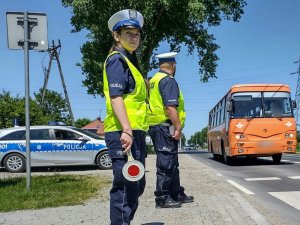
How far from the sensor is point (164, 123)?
6039mm

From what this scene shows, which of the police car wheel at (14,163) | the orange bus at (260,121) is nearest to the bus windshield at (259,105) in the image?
the orange bus at (260,121)

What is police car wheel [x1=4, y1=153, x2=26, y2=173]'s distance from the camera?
14109 mm

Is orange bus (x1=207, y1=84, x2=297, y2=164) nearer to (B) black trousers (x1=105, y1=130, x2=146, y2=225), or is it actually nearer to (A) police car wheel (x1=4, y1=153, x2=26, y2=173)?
(A) police car wheel (x1=4, y1=153, x2=26, y2=173)

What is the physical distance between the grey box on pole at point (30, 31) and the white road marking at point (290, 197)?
4.88 meters

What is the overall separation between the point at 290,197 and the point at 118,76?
4.70 m

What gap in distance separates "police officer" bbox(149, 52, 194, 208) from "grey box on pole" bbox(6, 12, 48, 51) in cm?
302

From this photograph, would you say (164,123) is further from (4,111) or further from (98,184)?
(4,111)

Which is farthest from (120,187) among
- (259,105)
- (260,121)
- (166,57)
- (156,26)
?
(156,26)

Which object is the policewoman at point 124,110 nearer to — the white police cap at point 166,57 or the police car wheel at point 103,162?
the white police cap at point 166,57

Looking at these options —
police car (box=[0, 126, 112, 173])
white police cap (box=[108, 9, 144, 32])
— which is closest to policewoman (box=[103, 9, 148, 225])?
white police cap (box=[108, 9, 144, 32])

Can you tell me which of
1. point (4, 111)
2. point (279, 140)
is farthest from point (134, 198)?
point (4, 111)

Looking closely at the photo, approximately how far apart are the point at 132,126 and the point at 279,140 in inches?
483

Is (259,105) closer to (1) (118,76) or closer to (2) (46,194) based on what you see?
(2) (46,194)

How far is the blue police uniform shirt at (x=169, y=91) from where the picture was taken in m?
5.93
